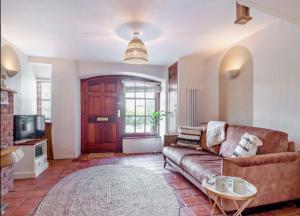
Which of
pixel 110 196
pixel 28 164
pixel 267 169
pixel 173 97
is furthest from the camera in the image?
pixel 173 97

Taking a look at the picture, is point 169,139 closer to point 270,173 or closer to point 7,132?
point 270,173

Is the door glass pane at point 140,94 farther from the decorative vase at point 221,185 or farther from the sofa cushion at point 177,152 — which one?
the decorative vase at point 221,185

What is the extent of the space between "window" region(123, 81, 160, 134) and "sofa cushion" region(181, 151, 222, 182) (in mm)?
2600

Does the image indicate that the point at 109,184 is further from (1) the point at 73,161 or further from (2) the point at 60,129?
(2) the point at 60,129

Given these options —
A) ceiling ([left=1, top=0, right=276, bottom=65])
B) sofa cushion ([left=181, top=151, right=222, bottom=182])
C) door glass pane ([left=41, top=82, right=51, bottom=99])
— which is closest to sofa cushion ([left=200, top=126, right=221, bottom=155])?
sofa cushion ([left=181, top=151, right=222, bottom=182])

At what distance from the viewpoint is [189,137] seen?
147 inches

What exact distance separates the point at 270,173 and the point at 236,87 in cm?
201

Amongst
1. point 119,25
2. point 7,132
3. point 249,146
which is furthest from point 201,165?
point 7,132

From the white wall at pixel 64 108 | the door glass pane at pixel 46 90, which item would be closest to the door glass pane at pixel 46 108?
the door glass pane at pixel 46 90

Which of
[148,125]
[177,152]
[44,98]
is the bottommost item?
[177,152]

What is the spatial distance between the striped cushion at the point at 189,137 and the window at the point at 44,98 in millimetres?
3301

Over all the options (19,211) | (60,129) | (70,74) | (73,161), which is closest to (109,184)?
(19,211)

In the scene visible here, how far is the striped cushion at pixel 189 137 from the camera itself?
12.0ft

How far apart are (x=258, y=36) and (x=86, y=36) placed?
2.81m
